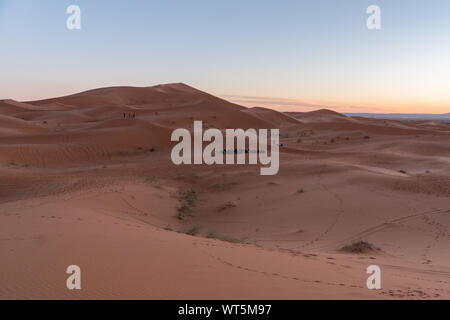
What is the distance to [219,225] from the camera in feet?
35.5

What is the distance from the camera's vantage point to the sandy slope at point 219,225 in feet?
15.8

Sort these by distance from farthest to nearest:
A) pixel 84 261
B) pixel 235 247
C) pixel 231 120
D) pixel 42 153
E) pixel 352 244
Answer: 1. pixel 231 120
2. pixel 42 153
3. pixel 352 244
4. pixel 235 247
5. pixel 84 261

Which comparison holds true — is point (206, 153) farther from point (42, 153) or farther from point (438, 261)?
point (438, 261)

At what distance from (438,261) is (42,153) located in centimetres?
2175

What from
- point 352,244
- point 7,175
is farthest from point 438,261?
point 7,175

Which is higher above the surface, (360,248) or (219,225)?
(360,248)

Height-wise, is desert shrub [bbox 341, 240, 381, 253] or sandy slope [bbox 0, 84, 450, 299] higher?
sandy slope [bbox 0, 84, 450, 299]

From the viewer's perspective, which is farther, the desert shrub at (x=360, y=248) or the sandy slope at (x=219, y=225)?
the desert shrub at (x=360, y=248)

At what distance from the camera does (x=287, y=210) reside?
11531 millimetres

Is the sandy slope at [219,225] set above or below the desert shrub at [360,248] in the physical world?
above

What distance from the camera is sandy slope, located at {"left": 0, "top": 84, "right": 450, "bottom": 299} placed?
4.82 metres

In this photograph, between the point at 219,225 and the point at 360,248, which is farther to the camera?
the point at 219,225

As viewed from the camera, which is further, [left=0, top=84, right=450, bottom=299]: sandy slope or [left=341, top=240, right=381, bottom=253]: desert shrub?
[left=341, top=240, right=381, bottom=253]: desert shrub
